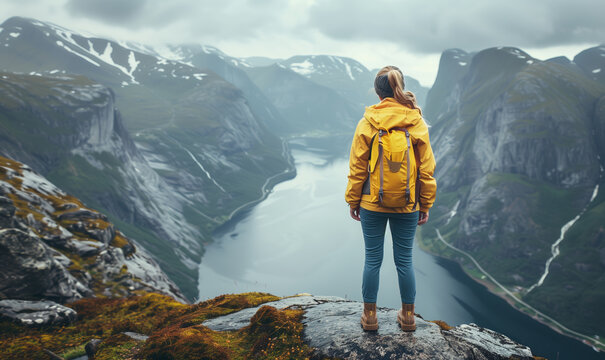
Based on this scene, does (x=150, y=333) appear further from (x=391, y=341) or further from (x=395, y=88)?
(x=395, y=88)

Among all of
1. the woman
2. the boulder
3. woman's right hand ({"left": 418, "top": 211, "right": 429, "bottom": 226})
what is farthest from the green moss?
woman's right hand ({"left": 418, "top": 211, "right": 429, "bottom": 226})

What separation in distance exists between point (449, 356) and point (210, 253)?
19481 cm

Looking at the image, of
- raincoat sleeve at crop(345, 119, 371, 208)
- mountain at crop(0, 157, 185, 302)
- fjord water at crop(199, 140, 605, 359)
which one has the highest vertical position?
raincoat sleeve at crop(345, 119, 371, 208)

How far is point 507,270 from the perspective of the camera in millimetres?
189250

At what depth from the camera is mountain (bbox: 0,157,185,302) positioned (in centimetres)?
1450

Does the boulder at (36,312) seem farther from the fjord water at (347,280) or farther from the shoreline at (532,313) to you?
the shoreline at (532,313)

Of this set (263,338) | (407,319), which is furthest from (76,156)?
(407,319)

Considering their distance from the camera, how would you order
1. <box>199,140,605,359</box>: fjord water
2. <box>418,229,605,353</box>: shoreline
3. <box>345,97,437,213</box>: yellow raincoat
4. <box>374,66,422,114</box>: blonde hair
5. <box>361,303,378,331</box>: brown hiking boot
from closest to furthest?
<box>345,97,437,213</box>: yellow raincoat
<box>374,66,422,114</box>: blonde hair
<box>361,303,378,331</box>: brown hiking boot
<box>418,229,605,353</box>: shoreline
<box>199,140,605,359</box>: fjord water

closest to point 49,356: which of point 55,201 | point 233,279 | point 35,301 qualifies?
point 35,301

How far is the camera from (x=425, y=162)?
8305mm

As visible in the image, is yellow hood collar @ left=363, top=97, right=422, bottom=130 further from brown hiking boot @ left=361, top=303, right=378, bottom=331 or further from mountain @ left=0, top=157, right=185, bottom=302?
mountain @ left=0, top=157, right=185, bottom=302

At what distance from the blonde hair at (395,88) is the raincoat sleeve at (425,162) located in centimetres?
57

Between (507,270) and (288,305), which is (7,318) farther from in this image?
(507,270)

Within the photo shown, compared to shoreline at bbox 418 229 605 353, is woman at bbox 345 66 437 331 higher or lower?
higher
